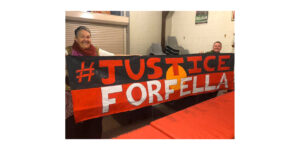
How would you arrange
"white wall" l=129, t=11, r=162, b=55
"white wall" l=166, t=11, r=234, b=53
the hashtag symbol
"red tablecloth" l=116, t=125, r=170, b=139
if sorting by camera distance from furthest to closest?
"white wall" l=129, t=11, r=162, b=55 < "white wall" l=166, t=11, r=234, b=53 < the hashtag symbol < "red tablecloth" l=116, t=125, r=170, b=139

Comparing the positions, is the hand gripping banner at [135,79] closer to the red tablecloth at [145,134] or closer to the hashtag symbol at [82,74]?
the hashtag symbol at [82,74]

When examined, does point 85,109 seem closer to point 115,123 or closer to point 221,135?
point 115,123

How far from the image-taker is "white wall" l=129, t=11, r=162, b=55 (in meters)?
4.11

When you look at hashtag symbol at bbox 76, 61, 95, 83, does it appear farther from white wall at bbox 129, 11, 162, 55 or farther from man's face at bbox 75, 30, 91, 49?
white wall at bbox 129, 11, 162, 55

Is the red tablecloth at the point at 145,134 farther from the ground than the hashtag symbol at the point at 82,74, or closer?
closer

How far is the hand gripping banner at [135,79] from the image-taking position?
5.49ft

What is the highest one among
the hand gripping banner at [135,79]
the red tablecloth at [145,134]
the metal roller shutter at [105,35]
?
the metal roller shutter at [105,35]

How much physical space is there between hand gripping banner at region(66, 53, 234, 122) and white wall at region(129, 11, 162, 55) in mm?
2187

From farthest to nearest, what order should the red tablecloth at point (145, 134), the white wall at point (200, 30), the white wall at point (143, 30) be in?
the white wall at point (143, 30)
the white wall at point (200, 30)
the red tablecloth at point (145, 134)

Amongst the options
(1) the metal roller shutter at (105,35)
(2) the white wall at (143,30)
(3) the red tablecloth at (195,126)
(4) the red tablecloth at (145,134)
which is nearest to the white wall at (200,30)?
(2) the white wall at (143,30)

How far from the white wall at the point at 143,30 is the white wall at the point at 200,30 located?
1.37 feet

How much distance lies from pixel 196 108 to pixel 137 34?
3.08 m

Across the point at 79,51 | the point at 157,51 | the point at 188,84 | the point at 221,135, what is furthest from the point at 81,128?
the point at 157,51

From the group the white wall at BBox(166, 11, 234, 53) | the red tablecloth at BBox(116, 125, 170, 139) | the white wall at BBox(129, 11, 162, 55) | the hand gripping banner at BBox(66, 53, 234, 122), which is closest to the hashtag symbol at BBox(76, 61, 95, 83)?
the hand gripping banner at BBox(66, 53, 234, 122)
